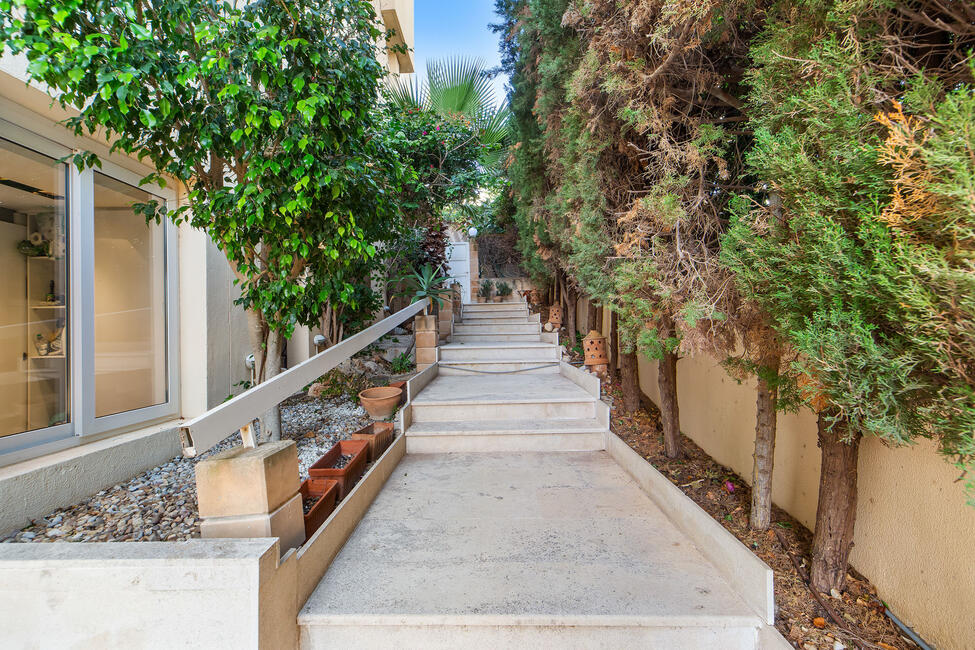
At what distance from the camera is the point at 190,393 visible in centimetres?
330

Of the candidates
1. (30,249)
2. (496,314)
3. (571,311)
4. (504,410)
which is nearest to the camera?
(30,249)

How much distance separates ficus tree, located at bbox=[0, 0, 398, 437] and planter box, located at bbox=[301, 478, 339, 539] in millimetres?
894

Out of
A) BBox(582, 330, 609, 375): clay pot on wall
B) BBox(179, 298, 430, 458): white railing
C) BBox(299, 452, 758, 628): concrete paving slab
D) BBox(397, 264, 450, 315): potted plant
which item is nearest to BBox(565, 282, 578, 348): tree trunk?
BBox(582, 330, 609, 375): clay pot on wall

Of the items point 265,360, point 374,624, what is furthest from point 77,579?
point 265,360

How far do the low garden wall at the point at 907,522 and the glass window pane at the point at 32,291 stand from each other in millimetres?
4356

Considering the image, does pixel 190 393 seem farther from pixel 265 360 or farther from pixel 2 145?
pixel 2 145

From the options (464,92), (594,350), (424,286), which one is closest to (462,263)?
(464,92)

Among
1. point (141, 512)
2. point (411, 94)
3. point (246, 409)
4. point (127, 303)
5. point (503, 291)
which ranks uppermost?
point (411, 94)

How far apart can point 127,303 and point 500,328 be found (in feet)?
14.2

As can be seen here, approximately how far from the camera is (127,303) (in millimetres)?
3002

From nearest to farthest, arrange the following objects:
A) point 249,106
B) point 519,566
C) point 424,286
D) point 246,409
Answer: point 246,409 → point 519,566 → point 249,106 → point 424,286

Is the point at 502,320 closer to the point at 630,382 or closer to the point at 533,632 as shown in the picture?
the point at 630,382

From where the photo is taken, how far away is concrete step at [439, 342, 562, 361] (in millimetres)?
4473

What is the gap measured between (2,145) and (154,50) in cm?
134
